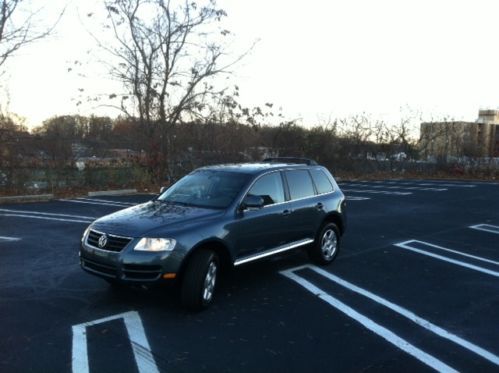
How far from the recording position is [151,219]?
5.52 m

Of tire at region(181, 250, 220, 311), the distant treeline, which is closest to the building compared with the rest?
the distant treeline

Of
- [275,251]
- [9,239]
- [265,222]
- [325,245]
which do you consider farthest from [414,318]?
[9,239]

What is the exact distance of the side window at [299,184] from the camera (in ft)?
23.3

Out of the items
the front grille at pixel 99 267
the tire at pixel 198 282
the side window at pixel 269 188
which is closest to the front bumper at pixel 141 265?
the front grille at pixel 99 267

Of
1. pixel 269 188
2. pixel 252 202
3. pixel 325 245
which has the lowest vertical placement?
pixel 325 245

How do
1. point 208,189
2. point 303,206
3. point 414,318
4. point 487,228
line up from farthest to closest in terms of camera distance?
1. point 487,228
2. point 303,206
3. point 208,189
4. point 414,318

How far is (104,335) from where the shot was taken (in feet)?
15.2

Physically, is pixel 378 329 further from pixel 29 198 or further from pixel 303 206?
pixel 29 198

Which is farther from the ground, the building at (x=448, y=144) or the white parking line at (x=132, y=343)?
the building at (x=448, y=144)

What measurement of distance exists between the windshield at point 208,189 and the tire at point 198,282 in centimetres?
80

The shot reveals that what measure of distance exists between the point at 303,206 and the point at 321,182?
0.92m

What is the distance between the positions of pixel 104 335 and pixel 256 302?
1862 millimetres

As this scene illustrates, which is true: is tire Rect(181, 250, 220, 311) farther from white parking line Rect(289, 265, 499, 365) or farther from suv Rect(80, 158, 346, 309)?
white parking line Rect(289, 265, 499, 365)

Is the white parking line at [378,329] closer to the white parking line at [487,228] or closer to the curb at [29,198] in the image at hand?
the white parking line at [487,228]
